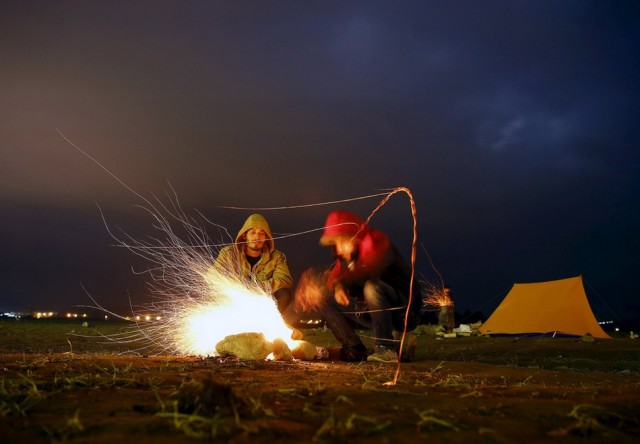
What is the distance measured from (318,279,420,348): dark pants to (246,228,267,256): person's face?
4.41 feet

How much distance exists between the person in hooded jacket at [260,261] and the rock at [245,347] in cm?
110

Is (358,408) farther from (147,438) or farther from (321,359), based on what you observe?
(321,359)

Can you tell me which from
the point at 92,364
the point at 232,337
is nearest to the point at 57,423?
the point at 92,364

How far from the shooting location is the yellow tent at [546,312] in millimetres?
13977

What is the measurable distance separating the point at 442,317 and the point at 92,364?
44.1 ft

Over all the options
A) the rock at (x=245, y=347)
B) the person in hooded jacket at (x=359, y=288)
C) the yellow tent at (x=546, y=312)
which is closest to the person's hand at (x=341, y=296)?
the person in hooded jacket at (x=359, y=288)

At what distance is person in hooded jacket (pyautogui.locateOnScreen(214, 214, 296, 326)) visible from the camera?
643cm

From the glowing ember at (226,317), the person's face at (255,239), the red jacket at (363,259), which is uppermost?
the person's face at (255,239)

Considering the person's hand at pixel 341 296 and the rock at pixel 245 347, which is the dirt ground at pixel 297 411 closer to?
the rock at pixel 245 347

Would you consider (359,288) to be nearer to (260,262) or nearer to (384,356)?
(384,356)

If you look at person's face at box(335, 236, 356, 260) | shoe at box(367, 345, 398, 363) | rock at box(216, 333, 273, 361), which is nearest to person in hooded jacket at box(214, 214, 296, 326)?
person's face at box(335, 236, 356, 260)

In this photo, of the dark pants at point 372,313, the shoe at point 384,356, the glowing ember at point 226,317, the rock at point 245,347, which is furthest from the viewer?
the glowing ember at point 226,317

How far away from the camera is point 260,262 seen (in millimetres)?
6871

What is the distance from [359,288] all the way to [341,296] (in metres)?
0.27
